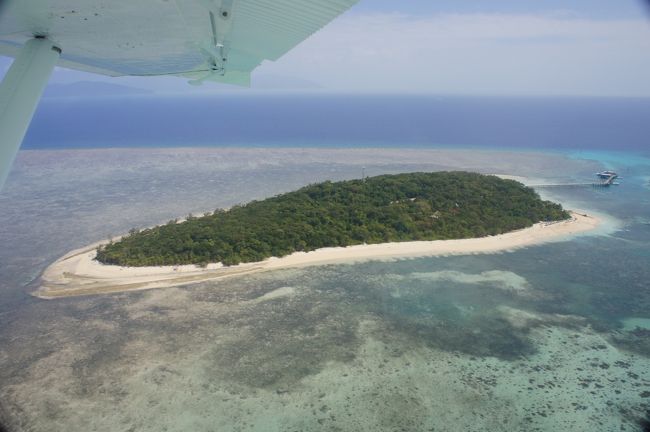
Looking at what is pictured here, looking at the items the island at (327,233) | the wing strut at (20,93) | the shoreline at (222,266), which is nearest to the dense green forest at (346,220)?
the island at (327,233)

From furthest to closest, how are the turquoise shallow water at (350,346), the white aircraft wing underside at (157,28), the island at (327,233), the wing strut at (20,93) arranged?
the island at (327,233)
the turquoise shallow water at (350,346)
the white aircraft wing underside at (157,28)
the wing strut at (20,93)

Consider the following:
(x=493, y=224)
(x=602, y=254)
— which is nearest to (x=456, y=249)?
(x=493, y=224)

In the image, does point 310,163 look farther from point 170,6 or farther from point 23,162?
point 170,6

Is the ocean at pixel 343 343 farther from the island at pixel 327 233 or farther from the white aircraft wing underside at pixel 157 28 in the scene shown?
the white aircraft wing underside at pixel 157 28

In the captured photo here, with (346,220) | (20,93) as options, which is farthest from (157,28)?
(346,220)

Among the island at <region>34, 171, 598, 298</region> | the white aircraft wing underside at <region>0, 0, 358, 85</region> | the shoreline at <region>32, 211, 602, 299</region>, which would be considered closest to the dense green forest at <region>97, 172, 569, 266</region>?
the island at <region>34, 171, 598, 298</region>

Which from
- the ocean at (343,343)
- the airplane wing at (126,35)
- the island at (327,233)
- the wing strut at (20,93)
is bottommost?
the ocean at (343,343)
